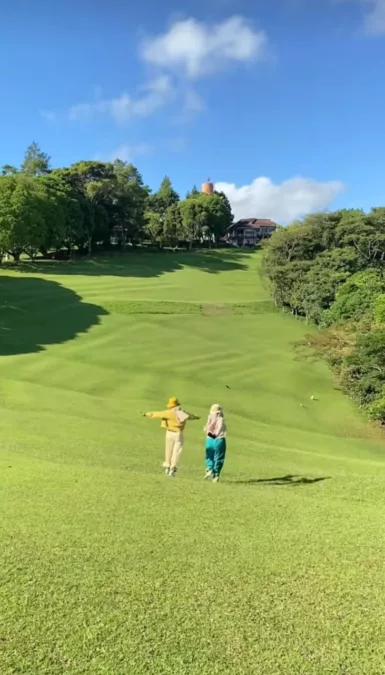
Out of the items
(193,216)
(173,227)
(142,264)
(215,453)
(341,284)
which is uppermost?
(193,216)

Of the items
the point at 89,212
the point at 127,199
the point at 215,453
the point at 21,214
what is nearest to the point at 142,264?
the point at 89,212

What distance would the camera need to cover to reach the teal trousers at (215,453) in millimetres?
12680

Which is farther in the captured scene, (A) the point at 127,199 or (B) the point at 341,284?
(A) the point at 127,199

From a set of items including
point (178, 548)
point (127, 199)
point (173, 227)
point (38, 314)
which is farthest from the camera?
point (173, 227)

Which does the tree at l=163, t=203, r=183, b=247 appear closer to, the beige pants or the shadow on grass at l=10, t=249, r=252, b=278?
the shadow on grass at l=10, t=249, r=252, b=278

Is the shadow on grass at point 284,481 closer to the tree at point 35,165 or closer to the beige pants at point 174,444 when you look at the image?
the beige pants at point 174,444

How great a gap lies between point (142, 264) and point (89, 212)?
12.0 metres

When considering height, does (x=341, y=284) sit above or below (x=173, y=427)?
above

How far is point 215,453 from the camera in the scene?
1272 centimetres

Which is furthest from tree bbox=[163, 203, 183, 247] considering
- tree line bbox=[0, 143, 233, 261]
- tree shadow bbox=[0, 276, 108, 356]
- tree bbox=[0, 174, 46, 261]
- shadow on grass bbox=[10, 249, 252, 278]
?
tree shadow bbox=[0, 276, 108, 356]

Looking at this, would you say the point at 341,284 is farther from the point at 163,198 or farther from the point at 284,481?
the point at 163,198

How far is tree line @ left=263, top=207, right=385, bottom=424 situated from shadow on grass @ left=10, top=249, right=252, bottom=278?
17.9m

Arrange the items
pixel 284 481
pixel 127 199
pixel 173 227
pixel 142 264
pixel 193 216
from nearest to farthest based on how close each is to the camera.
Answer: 1. pixel 284 481
2. pixel 142 264
3. pixel 127 199
4. pixel 173 227
5. pixel 193 216

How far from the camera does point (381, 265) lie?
65875 millimetres
